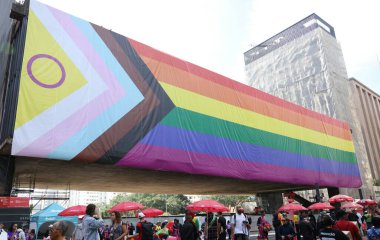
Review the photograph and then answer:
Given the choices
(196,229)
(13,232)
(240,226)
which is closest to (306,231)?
(240,226)

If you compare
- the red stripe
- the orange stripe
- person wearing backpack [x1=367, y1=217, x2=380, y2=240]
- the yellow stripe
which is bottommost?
person wearing backpack [x1=367, y1=217, x2=380, y2=240]

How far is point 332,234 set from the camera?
224 inches

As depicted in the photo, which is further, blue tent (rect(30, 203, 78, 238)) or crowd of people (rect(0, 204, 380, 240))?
blue tent (rect(30, 203, 78, 238))

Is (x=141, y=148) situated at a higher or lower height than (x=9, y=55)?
lower

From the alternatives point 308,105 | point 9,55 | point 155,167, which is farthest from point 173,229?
point 308,105

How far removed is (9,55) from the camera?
14305mm

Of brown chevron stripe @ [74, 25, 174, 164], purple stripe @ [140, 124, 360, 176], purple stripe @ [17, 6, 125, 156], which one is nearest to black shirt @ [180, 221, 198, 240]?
brown chevron stripe @ [74, 25, 174, 164]

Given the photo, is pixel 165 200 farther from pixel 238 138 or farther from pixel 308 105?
pixel 238 138

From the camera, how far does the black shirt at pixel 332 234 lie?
5.57 meters

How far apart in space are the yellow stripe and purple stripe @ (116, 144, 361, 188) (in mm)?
2707

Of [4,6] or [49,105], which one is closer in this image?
[49,105]

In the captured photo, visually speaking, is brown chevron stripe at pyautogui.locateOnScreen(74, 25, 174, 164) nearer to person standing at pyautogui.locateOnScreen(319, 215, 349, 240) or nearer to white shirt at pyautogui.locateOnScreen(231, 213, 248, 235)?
white shirt at pyautogui.locateOnScreen(231, 213, 248, 235)

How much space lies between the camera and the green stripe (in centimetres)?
1727

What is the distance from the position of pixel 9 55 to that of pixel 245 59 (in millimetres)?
47776
